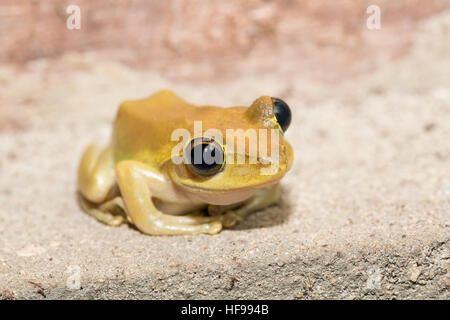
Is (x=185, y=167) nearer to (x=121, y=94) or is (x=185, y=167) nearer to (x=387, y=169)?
(x=387, y=169)

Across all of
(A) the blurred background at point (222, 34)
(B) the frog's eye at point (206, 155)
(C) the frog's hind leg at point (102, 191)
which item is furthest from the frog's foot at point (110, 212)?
(A) the blurred background at point (222, 34)

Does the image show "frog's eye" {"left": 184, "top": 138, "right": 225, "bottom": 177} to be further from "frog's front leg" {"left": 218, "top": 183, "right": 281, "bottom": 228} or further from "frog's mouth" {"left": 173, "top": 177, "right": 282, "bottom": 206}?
"frog's front leg" {"left": 218, "top": 183, "right": 281, "bottom": 228}

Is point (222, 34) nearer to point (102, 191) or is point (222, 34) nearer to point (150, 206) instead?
point (102, 191)

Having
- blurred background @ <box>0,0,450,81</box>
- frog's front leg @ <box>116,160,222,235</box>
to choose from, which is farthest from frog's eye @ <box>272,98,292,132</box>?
blurred background @ <box>0,0,450,81</box>

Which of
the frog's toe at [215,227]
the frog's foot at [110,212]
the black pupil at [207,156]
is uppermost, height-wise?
the black pupil at [207,156]

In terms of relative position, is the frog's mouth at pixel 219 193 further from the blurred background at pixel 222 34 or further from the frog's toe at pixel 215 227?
the blurred background at pixel 222 34
